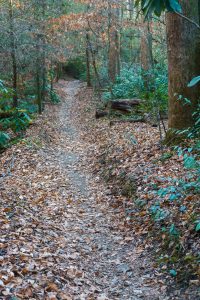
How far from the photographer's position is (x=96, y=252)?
544 cm

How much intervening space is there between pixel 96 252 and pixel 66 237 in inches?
25.5

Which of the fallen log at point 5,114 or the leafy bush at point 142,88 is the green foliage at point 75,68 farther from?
the fallen log at point 5,114

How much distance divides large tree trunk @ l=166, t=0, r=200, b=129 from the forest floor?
6.44 ft

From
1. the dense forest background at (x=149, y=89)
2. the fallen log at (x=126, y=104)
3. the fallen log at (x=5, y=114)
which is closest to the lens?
the dense forest background at (x=149, y=89)

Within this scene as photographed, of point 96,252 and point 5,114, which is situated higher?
point 96,252

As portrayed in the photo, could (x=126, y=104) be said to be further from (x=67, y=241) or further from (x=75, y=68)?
(x=75, y=68)

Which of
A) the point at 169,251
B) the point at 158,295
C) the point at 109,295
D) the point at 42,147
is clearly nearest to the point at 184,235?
the point at 169,251

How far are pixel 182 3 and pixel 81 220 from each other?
5044mm

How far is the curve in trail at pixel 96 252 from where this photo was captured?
4371 millimetres

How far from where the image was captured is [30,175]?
9016 mm

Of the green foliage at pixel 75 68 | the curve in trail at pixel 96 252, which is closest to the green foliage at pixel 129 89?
the curve in trail at pixel 96 252

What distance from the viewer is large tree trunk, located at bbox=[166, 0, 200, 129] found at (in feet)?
→ 24.0

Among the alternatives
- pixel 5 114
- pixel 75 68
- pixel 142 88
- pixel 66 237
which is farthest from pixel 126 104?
pixel 75 68

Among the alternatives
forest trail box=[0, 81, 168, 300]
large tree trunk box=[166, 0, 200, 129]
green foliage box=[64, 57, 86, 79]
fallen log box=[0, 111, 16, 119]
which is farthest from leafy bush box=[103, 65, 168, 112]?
green foliage box=[64, 57, 86, 79]
